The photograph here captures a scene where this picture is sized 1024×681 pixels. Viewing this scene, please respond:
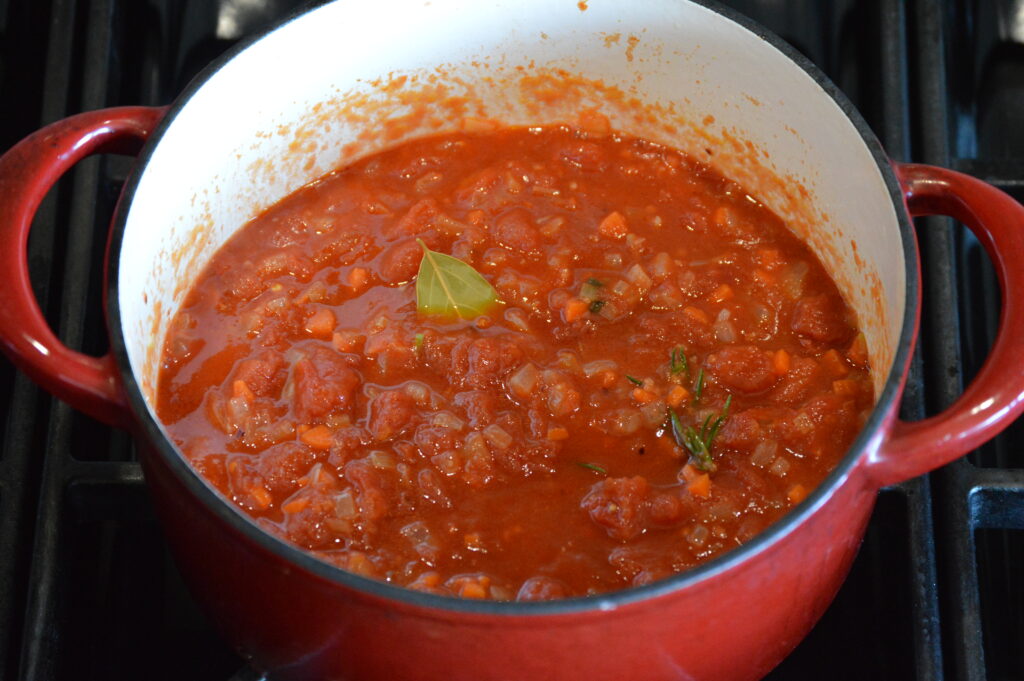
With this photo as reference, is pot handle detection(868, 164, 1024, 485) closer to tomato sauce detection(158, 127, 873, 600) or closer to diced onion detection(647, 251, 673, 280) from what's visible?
tomato sauce detection(158, 127, 873, 600)

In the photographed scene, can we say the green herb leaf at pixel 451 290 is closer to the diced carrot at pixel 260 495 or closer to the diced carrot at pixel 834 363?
the diced carrot at pixel 260 495

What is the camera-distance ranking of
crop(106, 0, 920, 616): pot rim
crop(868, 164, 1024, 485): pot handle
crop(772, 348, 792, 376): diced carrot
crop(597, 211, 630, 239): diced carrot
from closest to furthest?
1. crop(106, 0, 920, 616): pot rim
2. crop(868, 164, 1024, 485): pot handle
3. crop(772, 348, 792, 376): diced carrot
4. crop(597, 211, 630, 239): diced carrot

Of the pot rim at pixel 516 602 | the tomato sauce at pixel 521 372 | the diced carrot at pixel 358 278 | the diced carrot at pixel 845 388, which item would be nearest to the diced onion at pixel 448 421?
the tomato sauce at pixel 521 372

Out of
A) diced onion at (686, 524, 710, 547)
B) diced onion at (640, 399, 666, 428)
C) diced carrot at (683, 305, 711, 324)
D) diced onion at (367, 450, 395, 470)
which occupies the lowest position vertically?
diced onion at (686, 524, 710, 547)

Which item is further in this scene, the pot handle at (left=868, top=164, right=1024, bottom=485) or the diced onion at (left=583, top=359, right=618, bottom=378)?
the diced onion at (left=583, top=359, right=618, bottom=378)

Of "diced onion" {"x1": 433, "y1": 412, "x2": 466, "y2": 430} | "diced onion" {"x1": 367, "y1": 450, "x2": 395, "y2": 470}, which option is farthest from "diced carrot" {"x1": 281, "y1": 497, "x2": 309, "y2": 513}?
"diced onion" {"x1": 433, "y1": 412, "x2": 466, "y2": 430}

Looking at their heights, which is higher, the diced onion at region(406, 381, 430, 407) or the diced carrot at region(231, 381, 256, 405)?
the diced carrot at region(231, 381, 256, 405)

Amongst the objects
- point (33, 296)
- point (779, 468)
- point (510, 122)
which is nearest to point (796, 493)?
point (779, 468)

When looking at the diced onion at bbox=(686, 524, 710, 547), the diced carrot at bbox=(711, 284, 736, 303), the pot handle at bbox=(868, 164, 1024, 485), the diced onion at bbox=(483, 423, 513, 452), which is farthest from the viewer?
the diced carrot at bbox=(711, 284, 736, 303)
